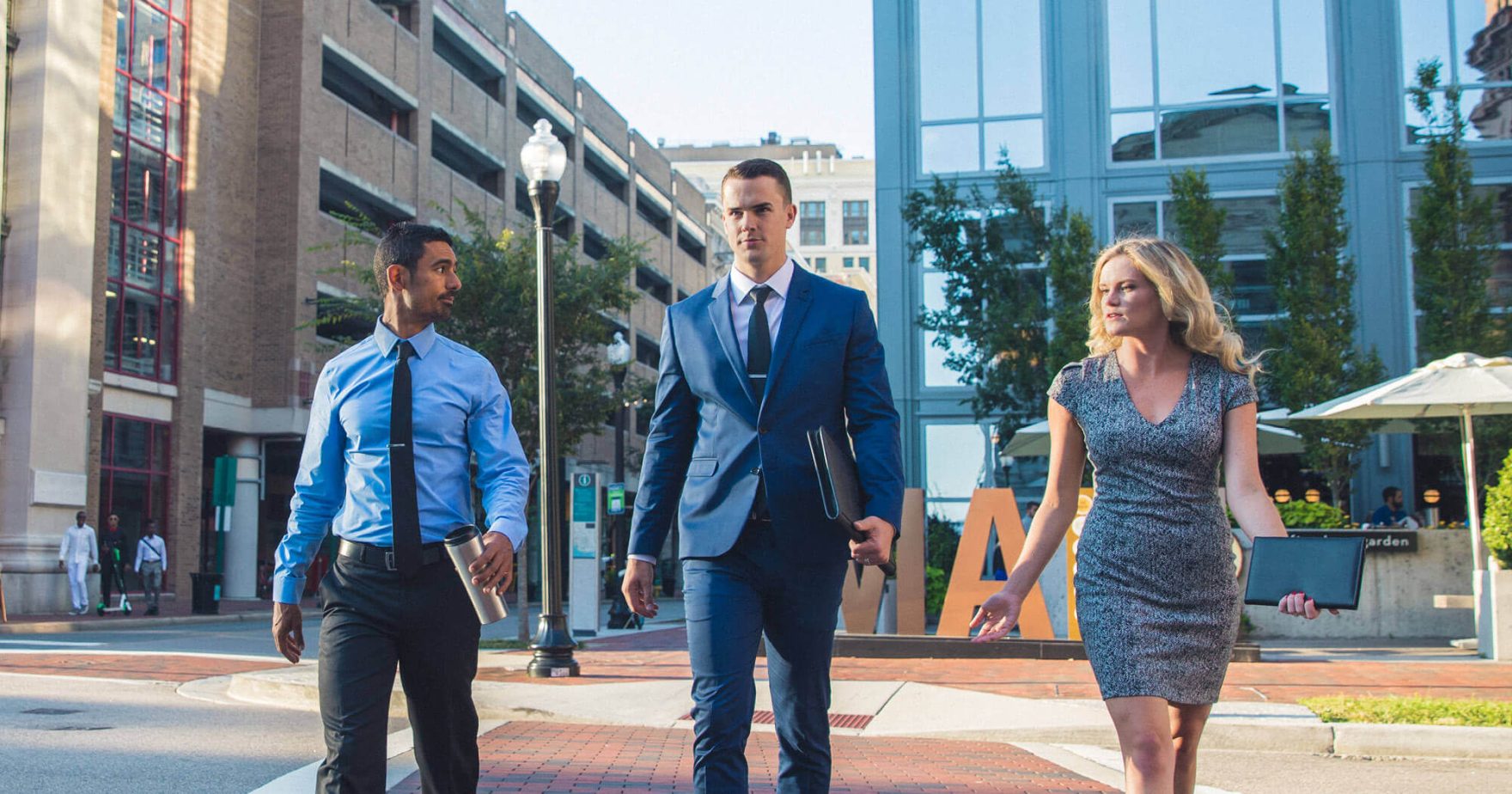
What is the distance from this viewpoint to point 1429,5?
877 inches

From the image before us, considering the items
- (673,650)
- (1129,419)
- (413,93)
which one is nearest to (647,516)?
(1129,419)

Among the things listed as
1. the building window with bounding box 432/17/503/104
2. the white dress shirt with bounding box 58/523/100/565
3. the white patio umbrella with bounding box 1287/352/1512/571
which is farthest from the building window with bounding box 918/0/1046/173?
the building window with bounding box 432/17/503/104

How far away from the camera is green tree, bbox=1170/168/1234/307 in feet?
62.4

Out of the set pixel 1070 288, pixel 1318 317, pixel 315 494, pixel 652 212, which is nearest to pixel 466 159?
pixel 652 212

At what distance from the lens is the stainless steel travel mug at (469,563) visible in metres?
3.63

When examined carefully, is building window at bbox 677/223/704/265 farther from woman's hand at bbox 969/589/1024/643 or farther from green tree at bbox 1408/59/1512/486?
woman's hand at bbox 969/589/1024/643

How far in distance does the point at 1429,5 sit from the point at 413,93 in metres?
26.2

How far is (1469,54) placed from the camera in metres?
22.0

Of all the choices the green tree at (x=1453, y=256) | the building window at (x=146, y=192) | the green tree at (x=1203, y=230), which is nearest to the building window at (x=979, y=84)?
the green tree at (x=1203, y=230)

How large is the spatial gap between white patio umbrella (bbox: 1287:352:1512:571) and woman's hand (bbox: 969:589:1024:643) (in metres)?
11.3

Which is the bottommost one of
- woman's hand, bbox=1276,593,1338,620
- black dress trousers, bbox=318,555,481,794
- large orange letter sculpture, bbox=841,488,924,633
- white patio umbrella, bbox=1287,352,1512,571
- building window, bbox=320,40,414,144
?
large orange letter sculpture, bbox=841,488,924,633

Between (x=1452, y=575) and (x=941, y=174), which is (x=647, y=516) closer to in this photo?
(x=1452, y=575)

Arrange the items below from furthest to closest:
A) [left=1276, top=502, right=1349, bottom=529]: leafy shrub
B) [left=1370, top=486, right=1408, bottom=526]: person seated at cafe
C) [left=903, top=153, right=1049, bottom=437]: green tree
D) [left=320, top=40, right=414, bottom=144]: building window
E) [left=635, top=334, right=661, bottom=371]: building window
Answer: [left=635, top=334, right=661, bottom=371]: building window < [left=320, top=40, right=414, bottom=144]: building window < [left=903, top=153, right=1049, bottom=437]: green tree < [left=1370, top=486, right=1408, bottom=526]: person seated at cafe < [left=1276, top=502, right=1349, bottom=529]: leafy shrub

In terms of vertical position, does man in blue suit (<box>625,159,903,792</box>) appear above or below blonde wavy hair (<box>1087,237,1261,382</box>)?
below
